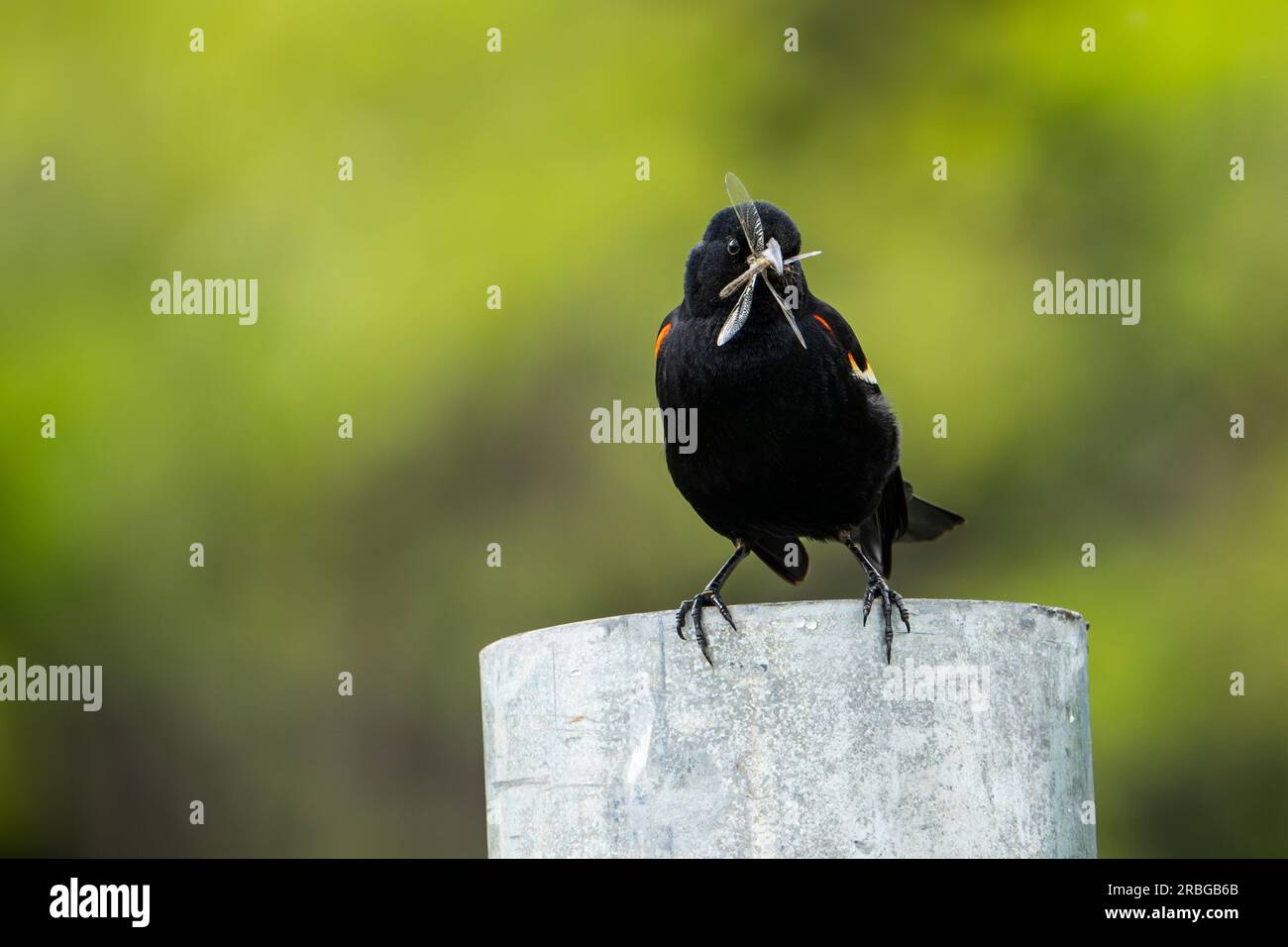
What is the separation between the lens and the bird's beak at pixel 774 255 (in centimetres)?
523

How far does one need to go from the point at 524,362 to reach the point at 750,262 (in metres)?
9.61

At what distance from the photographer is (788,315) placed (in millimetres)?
5371

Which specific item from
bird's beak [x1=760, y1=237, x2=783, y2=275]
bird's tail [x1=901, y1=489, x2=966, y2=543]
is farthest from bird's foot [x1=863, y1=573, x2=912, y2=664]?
bird's tail [x1=901, y1=489, x2=966, y2=543]

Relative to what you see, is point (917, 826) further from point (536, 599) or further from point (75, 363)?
point (75, 363)

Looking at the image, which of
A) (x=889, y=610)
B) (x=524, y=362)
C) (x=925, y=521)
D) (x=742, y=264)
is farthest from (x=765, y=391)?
(x=524, y=362)

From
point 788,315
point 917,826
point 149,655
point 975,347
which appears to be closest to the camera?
point 917,826

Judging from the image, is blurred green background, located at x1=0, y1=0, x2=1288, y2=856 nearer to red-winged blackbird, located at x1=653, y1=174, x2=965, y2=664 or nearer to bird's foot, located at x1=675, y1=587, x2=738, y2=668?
red-winged blackbird, located at x1=653, y1=174, x2=965, y2=664

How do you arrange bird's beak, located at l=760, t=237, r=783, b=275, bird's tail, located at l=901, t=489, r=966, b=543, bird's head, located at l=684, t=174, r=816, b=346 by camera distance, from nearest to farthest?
1. bird's beak, located at l=760, t=237, r=783, b=275
2. bird's head, located at l=684, t=174, r=816, b=346
3. bird's tail, located at l=901, t=489, r=966, b=543

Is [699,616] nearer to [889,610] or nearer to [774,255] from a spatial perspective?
[889,610]

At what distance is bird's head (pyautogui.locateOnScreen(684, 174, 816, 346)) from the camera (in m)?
5.35

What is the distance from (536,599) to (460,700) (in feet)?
4.09

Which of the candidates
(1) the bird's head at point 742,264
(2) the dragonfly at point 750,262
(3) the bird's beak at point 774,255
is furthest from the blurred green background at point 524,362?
(3) the bird's beak at point 774,255

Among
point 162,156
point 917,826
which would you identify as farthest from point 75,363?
point 917,826

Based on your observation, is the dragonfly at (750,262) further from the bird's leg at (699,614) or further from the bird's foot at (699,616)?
the bird's foot at (699,616)
